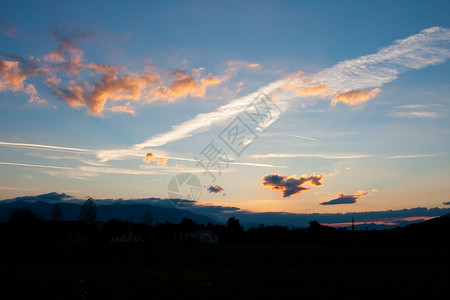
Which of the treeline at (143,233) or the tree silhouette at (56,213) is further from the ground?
the tree silhouette at (56,213)

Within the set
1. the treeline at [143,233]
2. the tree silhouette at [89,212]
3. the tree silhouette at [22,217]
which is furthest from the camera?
the tree silhouette at [89,212]

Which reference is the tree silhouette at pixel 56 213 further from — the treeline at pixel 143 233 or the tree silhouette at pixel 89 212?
the treeline at pixel 143 233

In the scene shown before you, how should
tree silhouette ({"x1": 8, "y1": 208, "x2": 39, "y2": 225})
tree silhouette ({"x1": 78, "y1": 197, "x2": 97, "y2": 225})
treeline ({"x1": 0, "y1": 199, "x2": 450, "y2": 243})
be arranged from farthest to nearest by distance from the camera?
tree silhouette ({"x1": 78, "y1": 197, "x2": 97, "y2": 225}) < tree silhouette ({"x1": 8, "y1": 208, "x2": 39, "y2": 225}) < treeline ({"x1": 0, "y1": 199, "x2": 450, "y2": 243})

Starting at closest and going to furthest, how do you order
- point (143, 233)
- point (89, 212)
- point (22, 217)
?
point (22, 217) → point (143, 233) → point (89, 212)

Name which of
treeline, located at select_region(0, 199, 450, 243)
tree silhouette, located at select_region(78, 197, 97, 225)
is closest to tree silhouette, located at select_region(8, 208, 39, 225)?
treeline, located at select_region(0, 199, 450, 243)

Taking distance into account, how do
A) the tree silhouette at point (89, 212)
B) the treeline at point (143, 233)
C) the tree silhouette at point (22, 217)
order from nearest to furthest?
1. the treeline at point (143, 233)
2. the tree silhouette at point (22, 217)
3. the tree silhouette at point (89, 212)

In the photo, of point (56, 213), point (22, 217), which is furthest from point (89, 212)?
point (22, 217)

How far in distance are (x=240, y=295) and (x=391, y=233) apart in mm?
72229

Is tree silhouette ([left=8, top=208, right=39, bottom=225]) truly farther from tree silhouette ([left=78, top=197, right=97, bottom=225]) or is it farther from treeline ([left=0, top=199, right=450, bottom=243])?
tree silhouette ([left=78, top=197, right=97, bottom=225])

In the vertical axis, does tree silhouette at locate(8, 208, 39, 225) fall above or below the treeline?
above

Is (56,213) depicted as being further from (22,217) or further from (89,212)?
(22,217)

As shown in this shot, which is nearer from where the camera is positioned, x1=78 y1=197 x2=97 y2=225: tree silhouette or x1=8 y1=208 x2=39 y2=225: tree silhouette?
x1=8 y1=208 x2=39 y2=225: tree silhouette

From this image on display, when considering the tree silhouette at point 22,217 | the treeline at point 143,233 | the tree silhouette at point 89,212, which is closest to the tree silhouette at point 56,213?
the tree silhouette at point 89,212

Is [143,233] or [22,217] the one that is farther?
[143,233]
